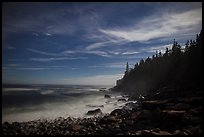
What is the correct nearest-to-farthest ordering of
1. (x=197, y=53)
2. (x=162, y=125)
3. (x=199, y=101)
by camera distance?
(x=162, y=125), (x=199, y=101), (x=197, y=53)

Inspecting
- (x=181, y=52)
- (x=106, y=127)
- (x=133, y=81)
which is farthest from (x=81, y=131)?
(x=133, y=81)

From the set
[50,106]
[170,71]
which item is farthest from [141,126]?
[170,71]

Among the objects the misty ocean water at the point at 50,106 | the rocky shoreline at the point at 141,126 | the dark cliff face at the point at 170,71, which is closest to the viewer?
the rocky shoreline at the point at 141,126

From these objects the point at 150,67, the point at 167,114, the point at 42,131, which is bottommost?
the point at 42,131

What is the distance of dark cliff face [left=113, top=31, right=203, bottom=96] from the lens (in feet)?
117

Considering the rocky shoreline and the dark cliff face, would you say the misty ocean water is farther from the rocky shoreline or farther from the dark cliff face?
the dark cliff face

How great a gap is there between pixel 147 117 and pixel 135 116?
1.23m

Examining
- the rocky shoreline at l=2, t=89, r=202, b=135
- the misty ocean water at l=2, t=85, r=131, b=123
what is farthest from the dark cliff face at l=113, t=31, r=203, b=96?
the rocky shoreline at l=2, t=89, r=202, b=135

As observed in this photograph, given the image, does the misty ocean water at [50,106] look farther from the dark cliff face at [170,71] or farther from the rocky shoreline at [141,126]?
the dark cliff face at [170,71]

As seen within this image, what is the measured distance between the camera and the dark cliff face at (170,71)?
35569 millimetres

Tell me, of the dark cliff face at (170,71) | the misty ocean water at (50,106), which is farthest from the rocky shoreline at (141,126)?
the dark cliff face at (170,71)

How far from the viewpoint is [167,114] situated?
50.1ft

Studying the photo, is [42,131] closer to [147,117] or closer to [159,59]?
[147,117]

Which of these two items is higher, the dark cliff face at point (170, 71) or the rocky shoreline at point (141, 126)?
the dark cliff face at point (170, 71)
